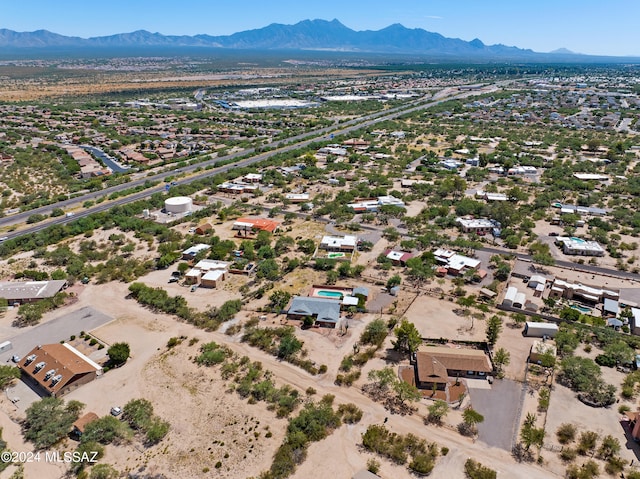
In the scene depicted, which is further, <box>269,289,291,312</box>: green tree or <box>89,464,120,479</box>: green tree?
<box>269,289,291,312</box>: green tree

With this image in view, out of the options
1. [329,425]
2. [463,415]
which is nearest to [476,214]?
[463,415]

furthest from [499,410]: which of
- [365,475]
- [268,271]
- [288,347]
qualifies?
[268,271]

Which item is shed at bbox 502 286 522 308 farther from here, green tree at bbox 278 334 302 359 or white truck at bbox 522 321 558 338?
green tree at bbox 278 334 302 359

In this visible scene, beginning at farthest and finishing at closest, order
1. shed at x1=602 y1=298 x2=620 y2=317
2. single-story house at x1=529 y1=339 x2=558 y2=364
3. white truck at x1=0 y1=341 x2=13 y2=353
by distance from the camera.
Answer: shed at x1=602 y1=298 x2=620 y2=317, white truck at x1=0 y1=341 x2=13 y2=353, single-story house at x1=529 y1=339 x2=558 y2=364

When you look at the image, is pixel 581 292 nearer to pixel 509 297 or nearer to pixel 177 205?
pixel 509 297

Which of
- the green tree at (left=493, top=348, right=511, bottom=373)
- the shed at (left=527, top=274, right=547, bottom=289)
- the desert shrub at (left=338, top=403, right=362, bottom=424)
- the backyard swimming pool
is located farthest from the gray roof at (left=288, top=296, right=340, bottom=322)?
the shed at (left=527, top=274, right=547, bottom=289)

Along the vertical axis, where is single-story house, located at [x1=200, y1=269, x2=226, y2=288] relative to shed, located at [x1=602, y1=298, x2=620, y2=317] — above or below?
below

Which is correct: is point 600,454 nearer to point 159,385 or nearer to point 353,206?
point 159,385
